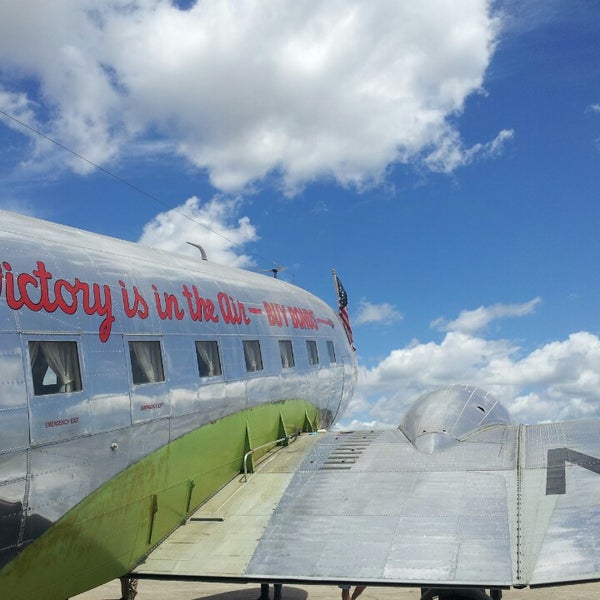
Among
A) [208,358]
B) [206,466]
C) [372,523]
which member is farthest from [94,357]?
[372,523]

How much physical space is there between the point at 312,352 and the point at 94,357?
8514 mm

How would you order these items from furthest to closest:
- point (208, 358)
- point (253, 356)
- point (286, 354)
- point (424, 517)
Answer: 1. point (286, 354)
2. point (253, 356)
3. point (208, 358)
4. point (424, 517)

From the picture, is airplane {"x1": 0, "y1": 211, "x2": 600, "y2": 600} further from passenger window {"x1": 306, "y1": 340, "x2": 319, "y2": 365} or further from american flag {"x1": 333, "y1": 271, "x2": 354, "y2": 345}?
american flag {"x1": 333, "y1": 271, "x2": 354, "y2": 345}

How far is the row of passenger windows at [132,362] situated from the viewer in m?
6.97

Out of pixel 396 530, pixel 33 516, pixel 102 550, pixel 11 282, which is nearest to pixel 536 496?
pixel 396 530

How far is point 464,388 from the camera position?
43.3ft

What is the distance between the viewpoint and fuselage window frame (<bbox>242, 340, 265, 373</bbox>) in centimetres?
1183

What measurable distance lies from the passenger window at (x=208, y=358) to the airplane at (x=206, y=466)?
4cm

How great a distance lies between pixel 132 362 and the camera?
8414 mm

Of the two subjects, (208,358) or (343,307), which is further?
(343,307)

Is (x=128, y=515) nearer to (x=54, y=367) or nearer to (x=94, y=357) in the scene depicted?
(x=94, y=357)

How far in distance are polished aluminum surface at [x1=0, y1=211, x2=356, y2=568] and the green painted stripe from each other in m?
0.17

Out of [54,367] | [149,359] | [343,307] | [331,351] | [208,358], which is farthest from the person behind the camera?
[343,307]

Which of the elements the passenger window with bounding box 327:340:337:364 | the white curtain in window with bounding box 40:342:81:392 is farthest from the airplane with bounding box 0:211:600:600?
the passenger window with bounding box 327:340:337:364
